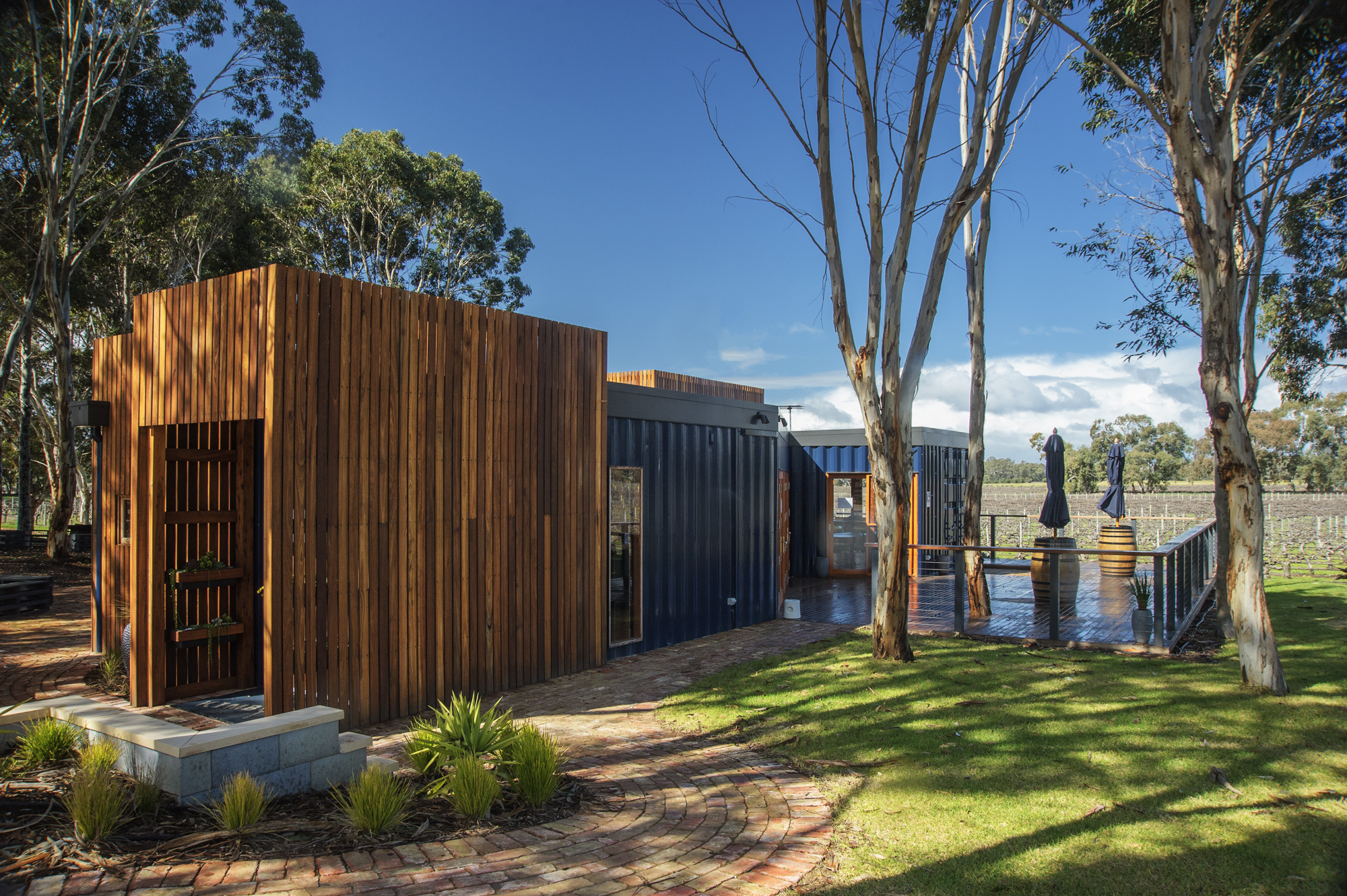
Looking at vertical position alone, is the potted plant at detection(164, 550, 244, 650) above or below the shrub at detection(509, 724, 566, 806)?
above

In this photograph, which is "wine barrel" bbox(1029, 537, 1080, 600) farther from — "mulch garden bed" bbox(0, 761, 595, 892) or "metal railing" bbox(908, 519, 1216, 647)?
"mulch garden bed" bbox(0, 761, 595, 892)

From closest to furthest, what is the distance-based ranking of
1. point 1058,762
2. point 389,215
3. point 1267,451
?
point 1058,762 → point 389,215 → point 1267,451

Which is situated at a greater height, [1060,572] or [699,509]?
[699,509]

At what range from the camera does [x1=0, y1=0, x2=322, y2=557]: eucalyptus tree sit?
14.6 m

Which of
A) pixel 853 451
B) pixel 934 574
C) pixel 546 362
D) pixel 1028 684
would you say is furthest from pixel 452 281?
pixel 1028 684

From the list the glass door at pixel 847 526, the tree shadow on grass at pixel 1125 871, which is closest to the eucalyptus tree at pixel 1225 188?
the tree shadow on grass at pixel 1125 871

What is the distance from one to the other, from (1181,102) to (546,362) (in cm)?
580

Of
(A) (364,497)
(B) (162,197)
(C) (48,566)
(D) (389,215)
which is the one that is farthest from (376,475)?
(D) (389,215)

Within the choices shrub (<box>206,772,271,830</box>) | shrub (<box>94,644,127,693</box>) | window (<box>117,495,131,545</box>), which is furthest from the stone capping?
window (<box>117,495,131,545</box>)

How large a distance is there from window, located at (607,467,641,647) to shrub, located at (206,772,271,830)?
4648mm

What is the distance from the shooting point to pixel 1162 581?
316 inches

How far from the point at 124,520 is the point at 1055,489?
12.4m

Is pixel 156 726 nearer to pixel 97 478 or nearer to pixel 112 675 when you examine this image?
pixel 112 675

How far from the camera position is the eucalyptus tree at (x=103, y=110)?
1457 cm
